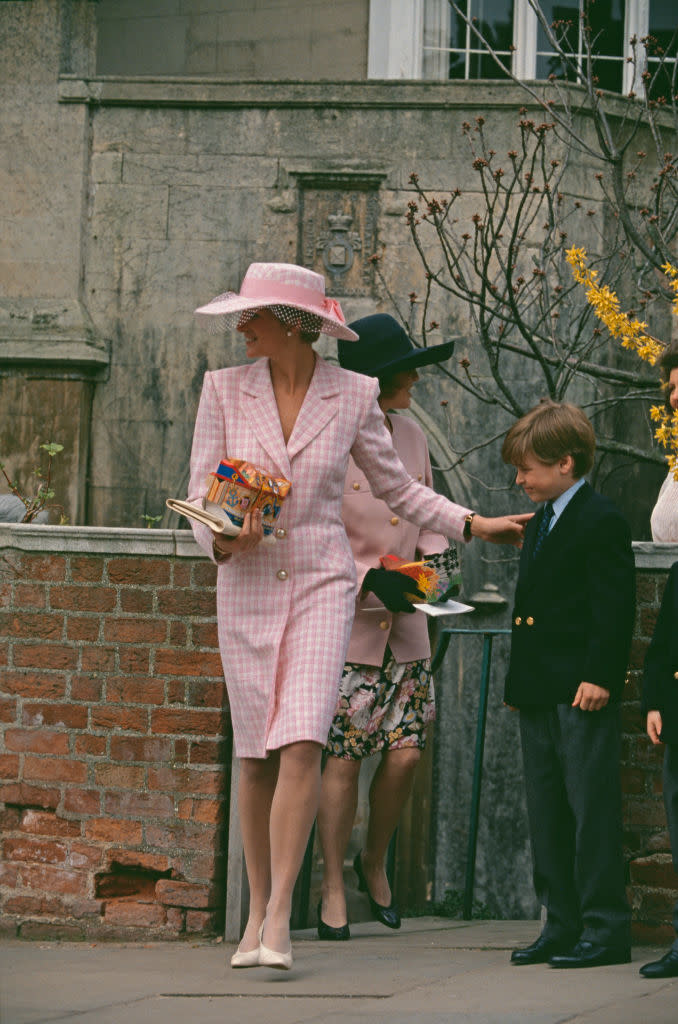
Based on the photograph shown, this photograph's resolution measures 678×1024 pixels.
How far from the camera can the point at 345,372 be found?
4883 millimetres

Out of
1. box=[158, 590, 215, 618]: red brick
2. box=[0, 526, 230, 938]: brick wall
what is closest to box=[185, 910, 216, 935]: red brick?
box=[0, 526, 230, 938]: brick wall

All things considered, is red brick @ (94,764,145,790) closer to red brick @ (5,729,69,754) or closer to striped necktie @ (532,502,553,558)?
red brick @ (5,729,69,754)

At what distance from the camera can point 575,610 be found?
15.7 ft

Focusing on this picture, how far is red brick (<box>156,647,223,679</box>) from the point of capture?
19.2 ft

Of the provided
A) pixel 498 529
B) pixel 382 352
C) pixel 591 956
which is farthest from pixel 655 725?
pixel 382 352

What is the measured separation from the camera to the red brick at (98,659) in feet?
19.7

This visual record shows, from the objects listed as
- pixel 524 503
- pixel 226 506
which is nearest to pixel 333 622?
pixel 226 506

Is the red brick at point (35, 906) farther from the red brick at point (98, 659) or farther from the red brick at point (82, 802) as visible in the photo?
the red brick at point (98, 659)

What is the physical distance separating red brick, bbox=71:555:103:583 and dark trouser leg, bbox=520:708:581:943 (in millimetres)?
1940

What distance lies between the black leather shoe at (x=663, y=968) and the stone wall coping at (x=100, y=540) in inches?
90.5

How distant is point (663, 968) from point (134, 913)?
2238 millimetres

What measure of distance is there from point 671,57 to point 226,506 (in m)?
10.2

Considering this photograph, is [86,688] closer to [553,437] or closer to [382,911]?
[382,911]

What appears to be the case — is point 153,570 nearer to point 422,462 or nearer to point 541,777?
point 422,462
